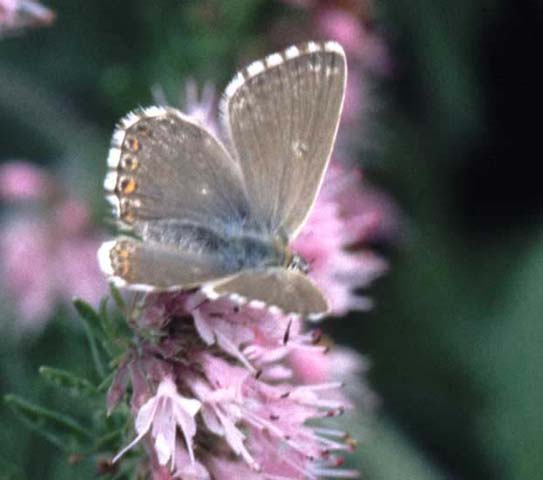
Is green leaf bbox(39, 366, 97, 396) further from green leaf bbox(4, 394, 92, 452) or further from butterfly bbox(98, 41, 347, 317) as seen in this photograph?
butterfly bbox(98, 41, 347, 317)

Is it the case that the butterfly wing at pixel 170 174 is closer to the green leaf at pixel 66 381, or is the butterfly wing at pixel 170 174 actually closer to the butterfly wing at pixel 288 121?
the butterfly wing at pixel 288 121

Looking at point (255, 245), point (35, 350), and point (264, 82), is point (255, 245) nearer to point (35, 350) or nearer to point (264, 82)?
point (264, 82)

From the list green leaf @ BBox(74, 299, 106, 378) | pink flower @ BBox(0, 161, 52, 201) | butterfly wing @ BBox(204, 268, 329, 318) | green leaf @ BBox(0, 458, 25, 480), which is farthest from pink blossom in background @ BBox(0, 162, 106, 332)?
butterfly wing @ BBox(204, 268, 329, 318)

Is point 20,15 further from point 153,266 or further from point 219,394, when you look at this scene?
point 219,394

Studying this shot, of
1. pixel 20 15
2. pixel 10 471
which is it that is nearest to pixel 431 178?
pixel 20 15

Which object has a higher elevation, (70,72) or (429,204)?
(70,72)

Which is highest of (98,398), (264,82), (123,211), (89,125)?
(89,125)

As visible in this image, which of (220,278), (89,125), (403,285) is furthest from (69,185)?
(220,278)
